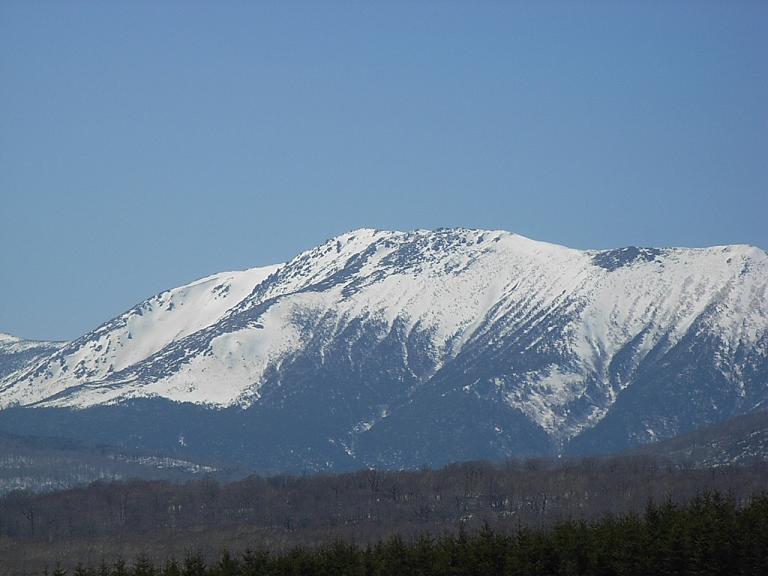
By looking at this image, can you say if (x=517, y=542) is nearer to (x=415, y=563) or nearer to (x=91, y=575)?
(x=415, y=563)

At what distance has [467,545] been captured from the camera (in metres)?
167

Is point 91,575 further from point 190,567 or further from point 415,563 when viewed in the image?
point 415,563

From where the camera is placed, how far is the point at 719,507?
562ft

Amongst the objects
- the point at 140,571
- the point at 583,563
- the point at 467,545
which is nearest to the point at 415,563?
the point at 467,545

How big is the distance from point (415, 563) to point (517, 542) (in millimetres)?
14683

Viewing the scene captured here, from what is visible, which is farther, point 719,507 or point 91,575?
point 719,507

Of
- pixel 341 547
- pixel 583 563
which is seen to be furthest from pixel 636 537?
pixel 341 547

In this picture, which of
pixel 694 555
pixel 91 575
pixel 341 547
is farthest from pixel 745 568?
pixel 91 575

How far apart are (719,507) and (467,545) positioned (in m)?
28.1

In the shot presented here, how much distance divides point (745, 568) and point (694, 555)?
19.4 feet

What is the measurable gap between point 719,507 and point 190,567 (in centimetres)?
5735

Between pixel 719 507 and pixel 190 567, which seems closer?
pixel 190 567

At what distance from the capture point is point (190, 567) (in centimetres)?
15788

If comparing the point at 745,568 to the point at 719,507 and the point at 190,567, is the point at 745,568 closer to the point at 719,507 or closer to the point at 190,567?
the point at 719,507
